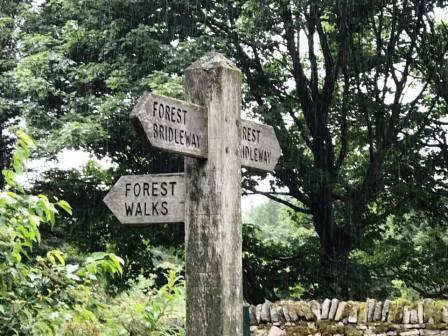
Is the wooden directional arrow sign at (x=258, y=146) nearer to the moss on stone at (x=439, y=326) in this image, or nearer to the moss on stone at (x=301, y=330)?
the moss on stone at (x=301, y=330)

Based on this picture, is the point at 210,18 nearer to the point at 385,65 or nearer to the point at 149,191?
the point at 385,65

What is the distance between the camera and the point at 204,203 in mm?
3752

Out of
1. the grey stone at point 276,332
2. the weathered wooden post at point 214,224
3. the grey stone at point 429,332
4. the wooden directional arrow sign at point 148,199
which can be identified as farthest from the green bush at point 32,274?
the grey stone at point 429,332

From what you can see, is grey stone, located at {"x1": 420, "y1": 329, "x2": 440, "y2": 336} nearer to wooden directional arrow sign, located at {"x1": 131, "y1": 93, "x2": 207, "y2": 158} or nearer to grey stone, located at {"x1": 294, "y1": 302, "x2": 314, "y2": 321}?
grey stone, located at {"x1": 294, "y1": 302, "x2": 314, "y2": 321}

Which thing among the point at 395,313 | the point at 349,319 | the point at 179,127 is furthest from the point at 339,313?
the point at 179,127

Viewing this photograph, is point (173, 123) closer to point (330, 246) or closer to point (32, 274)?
point (32, 274)

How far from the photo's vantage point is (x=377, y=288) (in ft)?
47.0

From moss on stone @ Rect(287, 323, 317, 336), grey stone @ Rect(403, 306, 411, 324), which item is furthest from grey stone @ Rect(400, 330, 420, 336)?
moss on stone @ Rect(287, 323, 317, 336)

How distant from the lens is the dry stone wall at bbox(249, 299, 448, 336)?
856cm

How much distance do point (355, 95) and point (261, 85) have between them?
1730 mm

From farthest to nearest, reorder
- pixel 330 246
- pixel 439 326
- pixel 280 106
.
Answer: pixel 330 246, pixel 280 106, pixel 439 326

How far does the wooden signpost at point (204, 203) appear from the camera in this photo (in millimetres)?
3727

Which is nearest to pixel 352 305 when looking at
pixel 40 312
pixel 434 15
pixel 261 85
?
pixel 40 312

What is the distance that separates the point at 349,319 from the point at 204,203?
530cm
